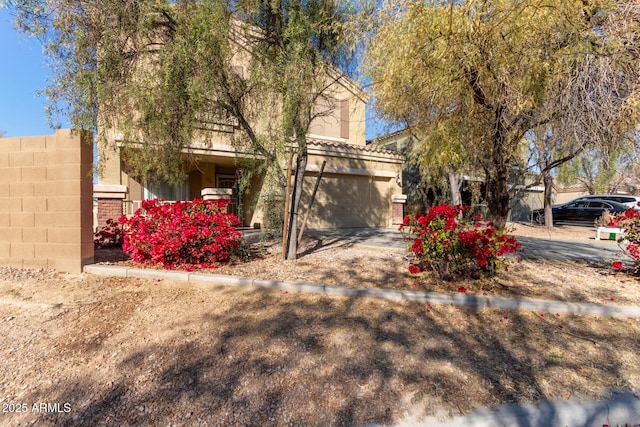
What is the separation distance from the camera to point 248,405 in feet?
8.41

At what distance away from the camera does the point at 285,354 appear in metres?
3.18

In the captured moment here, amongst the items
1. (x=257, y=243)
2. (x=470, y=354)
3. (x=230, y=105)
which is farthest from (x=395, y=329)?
(x=257, y=243)

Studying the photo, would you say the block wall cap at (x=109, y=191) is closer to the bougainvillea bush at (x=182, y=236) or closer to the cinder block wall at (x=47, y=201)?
the cinder block wall at (x=47, y=201)

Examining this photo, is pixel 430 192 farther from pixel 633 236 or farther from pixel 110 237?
pixel 110 237

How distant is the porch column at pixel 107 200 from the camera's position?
8.99 meters

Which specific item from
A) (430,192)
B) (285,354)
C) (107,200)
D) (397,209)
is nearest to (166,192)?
(107,200)

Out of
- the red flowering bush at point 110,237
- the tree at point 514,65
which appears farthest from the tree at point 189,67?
the red flowering bush at point 110,237

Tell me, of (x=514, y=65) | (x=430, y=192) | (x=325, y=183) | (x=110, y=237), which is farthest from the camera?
(x=430, y=192)

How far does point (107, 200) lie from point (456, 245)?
29.5 ft

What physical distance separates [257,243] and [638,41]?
293 inches

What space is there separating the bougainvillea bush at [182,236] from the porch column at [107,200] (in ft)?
11.3

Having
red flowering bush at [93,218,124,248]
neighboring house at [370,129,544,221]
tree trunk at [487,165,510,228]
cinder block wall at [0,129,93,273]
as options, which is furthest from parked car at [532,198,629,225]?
cinder block wall at [0,129,93,273]

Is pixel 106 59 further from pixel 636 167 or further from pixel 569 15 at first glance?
pixel 636 167

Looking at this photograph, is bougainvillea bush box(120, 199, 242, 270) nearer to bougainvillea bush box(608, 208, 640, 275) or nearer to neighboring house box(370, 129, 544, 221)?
bougainvillea bush box(608, 208, 640, 275)
